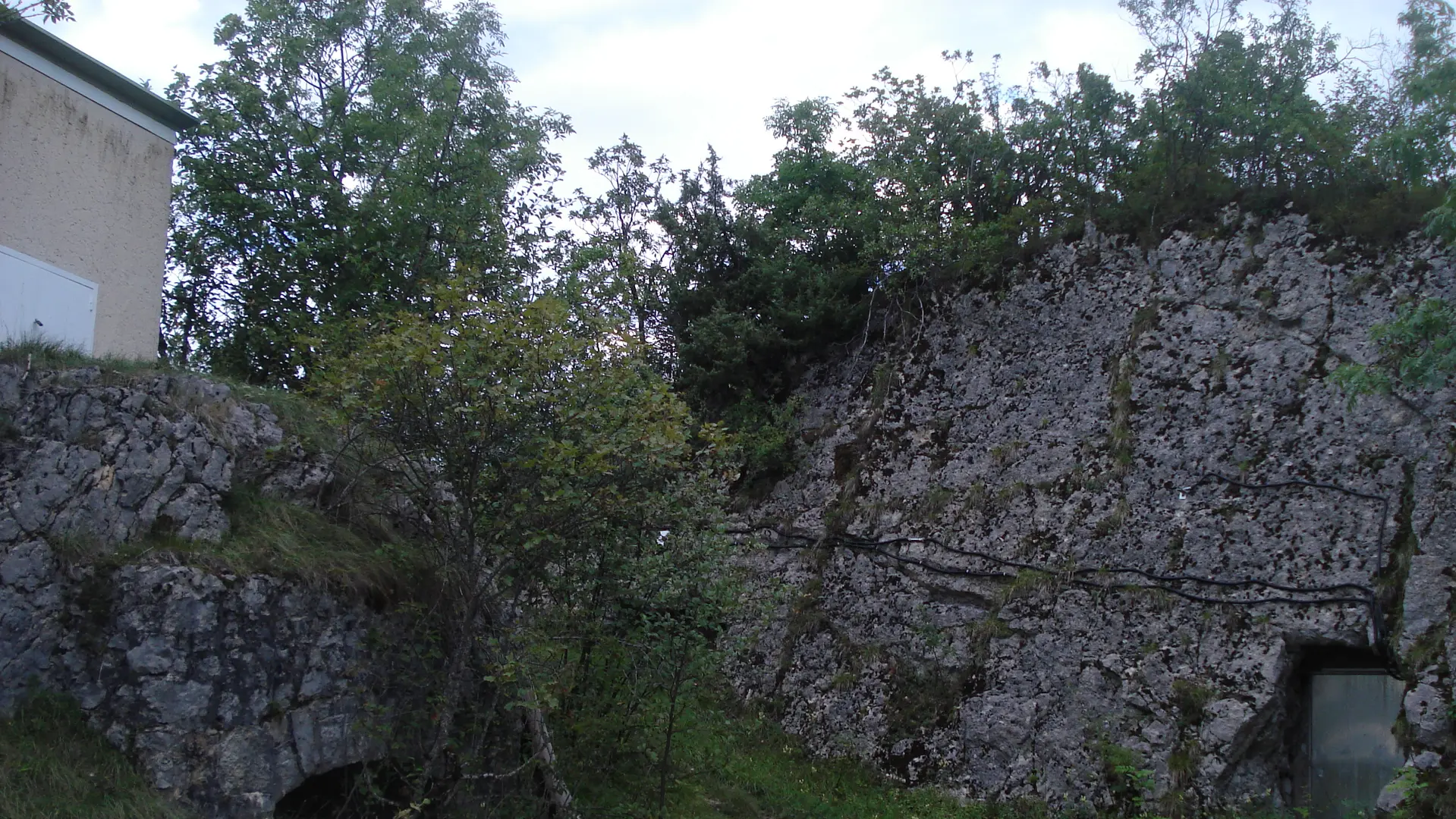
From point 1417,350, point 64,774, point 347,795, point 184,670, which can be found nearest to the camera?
point 64,774

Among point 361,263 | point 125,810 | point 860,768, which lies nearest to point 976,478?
point 860,768

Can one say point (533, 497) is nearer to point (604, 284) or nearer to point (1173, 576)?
point (604, 284)

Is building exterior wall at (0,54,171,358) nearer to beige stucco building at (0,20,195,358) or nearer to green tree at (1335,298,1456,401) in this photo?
beige stucco building at (0,20,195,358)

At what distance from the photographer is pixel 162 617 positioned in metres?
6.98

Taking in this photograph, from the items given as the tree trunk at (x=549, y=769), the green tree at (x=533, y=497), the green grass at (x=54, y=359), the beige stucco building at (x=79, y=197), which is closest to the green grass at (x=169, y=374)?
the green grass at (x=54, y=359)

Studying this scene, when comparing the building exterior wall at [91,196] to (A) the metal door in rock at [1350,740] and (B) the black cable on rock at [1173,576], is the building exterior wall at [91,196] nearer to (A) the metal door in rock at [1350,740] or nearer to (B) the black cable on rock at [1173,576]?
(B) the black cable on rock at [1173,576]

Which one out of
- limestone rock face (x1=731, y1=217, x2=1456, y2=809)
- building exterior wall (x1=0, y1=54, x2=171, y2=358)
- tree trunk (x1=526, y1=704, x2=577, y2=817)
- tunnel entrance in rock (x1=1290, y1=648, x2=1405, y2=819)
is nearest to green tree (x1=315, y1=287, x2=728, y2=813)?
tree trunk (x1=526, y1=704, x2=577, y2=817)

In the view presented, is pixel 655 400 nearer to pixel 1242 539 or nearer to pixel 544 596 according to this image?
pixel 544 596

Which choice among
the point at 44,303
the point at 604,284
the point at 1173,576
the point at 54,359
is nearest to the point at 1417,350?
the point at 1173,576

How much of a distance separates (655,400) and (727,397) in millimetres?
7184

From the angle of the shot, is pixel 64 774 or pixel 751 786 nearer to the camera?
pixel 64 774

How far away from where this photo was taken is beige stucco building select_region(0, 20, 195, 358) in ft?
29.6

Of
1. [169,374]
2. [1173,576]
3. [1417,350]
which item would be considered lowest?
[1173,576]

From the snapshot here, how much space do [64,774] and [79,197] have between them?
5790 millimetres
